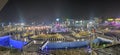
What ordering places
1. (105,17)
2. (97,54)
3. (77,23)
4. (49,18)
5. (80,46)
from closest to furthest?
(97,54)
(80,46)
(77,23)
(105,17)
(49,18)

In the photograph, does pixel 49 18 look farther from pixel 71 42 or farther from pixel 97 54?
pixel 97 54

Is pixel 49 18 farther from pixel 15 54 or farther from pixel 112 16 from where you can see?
pixel 15 54

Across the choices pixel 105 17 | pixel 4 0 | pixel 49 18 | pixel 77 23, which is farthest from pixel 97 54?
pixel 49 18

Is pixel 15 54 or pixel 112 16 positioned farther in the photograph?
pixel 112 16

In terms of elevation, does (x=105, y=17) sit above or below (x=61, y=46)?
above

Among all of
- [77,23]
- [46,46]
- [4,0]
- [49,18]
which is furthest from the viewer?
[49,18]

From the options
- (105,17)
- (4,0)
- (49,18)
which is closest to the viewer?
(4,0)

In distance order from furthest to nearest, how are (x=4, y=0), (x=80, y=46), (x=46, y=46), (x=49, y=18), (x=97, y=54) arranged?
(x=49, y=18) < (x=80, y=46) < (x=46, y=46) < (x=97, y=54) < (x=4, y=0)

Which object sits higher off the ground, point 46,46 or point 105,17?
point 105,17

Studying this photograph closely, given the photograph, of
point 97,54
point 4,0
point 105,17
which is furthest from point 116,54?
point 105,17
